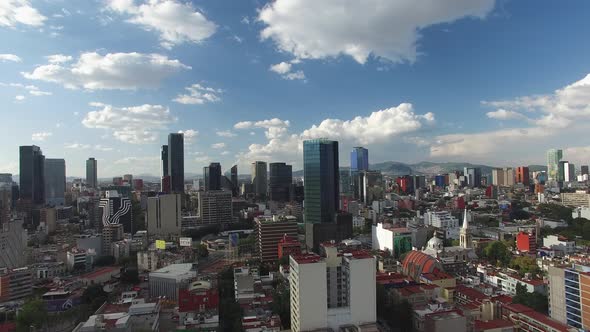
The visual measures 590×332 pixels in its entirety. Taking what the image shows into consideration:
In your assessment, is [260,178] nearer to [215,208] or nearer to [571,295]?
[215,208]

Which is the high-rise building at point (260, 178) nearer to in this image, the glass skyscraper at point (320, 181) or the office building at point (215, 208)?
the office building at point (215, 208)

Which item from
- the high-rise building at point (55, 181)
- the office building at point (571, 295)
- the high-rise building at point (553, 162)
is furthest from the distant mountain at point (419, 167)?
the office building at point (571, 295)

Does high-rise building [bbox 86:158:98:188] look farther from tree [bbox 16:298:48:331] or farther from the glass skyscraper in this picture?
tree [bbox 16:298:48:331]

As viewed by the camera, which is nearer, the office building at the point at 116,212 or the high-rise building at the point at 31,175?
the office building at the point at 116,212

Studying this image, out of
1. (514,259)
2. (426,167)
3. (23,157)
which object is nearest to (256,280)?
(514,259)

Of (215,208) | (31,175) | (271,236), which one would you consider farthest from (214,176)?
(271,236)

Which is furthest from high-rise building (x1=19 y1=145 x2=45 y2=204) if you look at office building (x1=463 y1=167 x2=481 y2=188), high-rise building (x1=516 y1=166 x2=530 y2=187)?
high-rise building (x1=516 y1=166 x2=530 y2=187)
